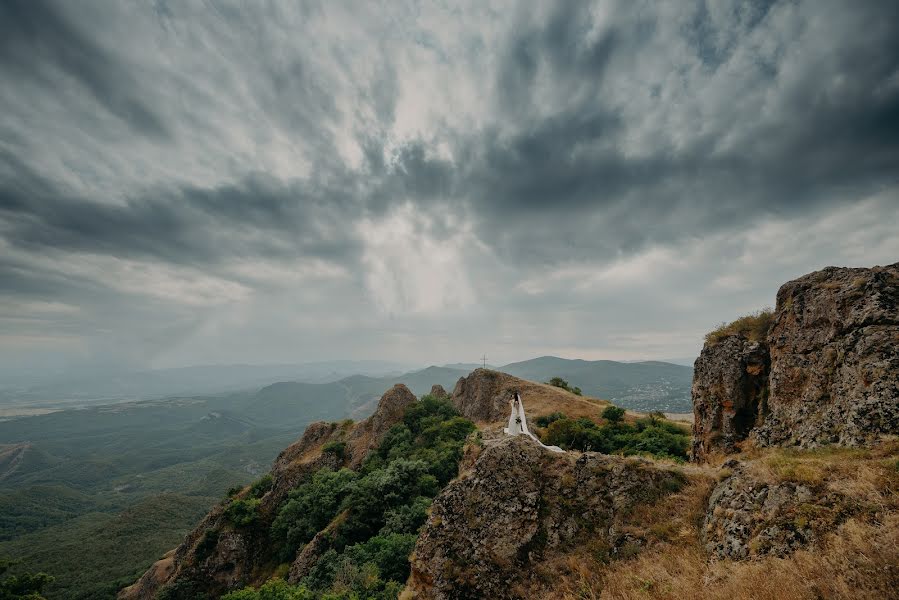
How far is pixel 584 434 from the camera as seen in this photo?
35812 millimetres

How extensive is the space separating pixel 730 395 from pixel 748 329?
5.32m

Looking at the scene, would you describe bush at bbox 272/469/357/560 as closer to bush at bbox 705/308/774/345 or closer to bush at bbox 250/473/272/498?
bush at bbox 250/473/272/498

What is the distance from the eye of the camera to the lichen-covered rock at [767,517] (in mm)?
8359

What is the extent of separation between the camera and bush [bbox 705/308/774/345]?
2059 centimetres

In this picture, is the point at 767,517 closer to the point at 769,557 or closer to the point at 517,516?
the point at 769,557

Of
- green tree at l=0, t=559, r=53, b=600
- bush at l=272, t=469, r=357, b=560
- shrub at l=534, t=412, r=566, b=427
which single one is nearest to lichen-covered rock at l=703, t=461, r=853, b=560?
shrub at l=534, t=412, r=566, b=427

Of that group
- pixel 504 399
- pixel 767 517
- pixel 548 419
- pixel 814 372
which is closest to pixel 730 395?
pixel 814 372

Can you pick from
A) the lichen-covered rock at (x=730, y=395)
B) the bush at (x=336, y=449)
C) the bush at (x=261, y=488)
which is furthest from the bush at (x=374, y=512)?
the lichen-covered rock at (x=730, y=395)

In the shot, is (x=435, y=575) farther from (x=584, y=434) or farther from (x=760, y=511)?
(x=584, y=434)

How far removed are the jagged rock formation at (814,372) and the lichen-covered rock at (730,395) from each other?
0.05 meters

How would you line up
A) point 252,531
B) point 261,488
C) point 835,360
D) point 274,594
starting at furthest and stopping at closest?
point 261,488 → point 252,531 → point 274,594 → point 835,360

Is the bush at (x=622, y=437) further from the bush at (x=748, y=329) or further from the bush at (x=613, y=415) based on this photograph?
the bush at (x=748, y=329)

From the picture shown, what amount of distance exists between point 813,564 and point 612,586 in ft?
17.1

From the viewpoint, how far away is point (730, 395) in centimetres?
1912
